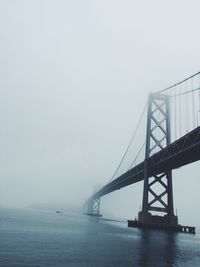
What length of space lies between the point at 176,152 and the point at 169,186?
1199 cm

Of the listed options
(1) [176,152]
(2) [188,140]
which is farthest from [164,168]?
(2) [188,140]

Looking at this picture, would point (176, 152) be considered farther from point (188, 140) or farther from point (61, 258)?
point (61, 258)

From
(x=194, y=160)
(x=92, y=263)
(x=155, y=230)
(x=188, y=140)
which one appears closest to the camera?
(x=92, y=263)

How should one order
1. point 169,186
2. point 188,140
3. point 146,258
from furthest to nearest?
point 169,186 < point 188,140 < point 146,258

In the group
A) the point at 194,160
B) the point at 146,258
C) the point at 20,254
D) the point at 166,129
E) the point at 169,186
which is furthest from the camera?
the point at 166,129

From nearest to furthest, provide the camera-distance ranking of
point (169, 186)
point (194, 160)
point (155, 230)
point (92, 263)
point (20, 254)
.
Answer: point (92, 263), point (20, 254), point (194, 160), point (155, 230), point (169, 186)

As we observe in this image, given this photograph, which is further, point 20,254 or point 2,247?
point 2,247

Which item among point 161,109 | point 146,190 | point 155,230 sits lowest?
point 155,230

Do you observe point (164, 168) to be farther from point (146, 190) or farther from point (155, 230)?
point (155, 230)

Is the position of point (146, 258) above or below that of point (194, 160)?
below

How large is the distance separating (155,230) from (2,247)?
32201 mm

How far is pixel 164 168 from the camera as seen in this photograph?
50.1 m

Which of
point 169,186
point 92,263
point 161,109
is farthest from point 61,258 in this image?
point 161,109

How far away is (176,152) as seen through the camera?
42.9 metres
